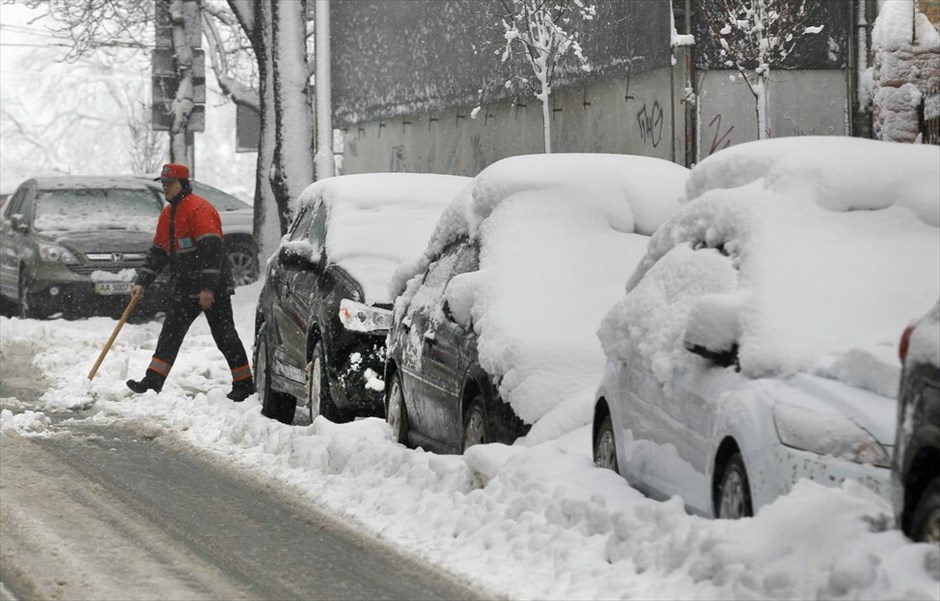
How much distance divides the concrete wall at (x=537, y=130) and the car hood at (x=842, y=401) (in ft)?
48.1

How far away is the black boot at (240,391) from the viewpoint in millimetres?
14359

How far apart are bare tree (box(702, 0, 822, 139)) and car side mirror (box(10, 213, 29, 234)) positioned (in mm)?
8665

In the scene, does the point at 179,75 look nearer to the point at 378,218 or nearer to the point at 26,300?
the point at 26,300

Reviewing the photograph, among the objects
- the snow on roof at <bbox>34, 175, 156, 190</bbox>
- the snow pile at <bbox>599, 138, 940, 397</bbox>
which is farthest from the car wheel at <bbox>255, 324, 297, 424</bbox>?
the snow on roof at <bbox>34, 175, 156, 190</bbox>

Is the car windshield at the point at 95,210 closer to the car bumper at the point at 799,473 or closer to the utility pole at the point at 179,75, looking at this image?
the utility pole at the point at 179,75

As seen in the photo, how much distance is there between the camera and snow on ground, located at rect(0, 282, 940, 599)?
19.1ft

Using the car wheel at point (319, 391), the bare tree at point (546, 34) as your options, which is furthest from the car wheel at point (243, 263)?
the car wheel at point (319, 391)

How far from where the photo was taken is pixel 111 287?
22391 millimetres

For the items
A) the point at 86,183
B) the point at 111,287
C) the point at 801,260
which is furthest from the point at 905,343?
the point at 86,183

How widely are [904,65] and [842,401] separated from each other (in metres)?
12.3

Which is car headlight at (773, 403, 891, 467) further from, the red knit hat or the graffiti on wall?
the graffiti on wall

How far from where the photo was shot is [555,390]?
29.8ft

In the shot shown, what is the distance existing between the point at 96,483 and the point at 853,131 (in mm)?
13259

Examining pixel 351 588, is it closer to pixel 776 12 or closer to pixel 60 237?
pixel 776 12
